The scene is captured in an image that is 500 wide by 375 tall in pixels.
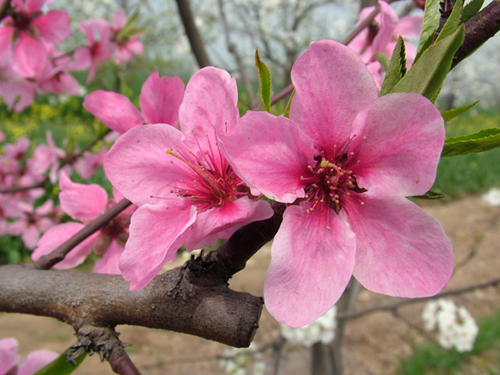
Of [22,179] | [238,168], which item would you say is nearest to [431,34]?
[238,168]

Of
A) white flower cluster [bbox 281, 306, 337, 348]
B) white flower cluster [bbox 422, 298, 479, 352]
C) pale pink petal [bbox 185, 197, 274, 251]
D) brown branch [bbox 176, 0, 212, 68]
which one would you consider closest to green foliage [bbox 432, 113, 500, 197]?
white flower cluster [bbox 422, 298, 479, 352]

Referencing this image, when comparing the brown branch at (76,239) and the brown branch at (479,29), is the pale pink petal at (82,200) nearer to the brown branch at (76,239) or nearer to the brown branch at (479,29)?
the brown branch at (76,239)

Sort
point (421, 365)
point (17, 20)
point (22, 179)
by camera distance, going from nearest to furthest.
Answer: point (17, 20) < point (22, 179) < point (421, 365)

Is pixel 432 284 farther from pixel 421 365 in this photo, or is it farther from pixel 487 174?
pixel 487 174

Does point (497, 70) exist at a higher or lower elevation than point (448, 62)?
lower

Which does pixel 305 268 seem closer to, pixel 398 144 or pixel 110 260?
pixel 398 144

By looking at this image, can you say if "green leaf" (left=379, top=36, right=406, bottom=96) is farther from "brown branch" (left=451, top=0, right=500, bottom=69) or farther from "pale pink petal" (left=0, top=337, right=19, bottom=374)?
"pale pink petal" (left=0, top=337, right=19, bottom=374)

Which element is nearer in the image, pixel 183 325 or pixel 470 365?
pixel 183 325

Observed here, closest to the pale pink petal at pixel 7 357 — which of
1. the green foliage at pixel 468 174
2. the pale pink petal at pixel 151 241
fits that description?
the pale pink petal at pixel 151 241
